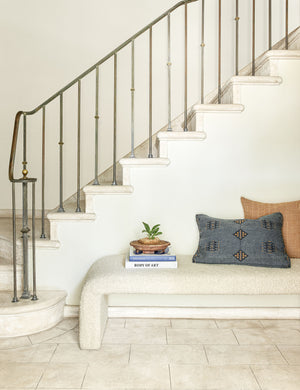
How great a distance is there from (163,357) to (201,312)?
69cm

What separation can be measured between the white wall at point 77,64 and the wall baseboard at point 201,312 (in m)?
1.59

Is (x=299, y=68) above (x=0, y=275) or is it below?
above

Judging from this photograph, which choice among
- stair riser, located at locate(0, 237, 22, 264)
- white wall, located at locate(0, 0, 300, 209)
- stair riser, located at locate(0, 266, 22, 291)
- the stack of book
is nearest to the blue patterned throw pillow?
the stack of book

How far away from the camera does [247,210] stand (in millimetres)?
2799

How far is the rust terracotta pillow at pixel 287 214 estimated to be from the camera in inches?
104

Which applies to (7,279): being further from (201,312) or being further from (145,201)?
(201,312)

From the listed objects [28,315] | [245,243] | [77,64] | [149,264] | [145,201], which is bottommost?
Answer: [28,315]

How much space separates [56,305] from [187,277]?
95 cm

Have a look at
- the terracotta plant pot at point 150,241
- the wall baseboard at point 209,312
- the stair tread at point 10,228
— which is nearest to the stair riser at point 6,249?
the stair tread at point 10,228

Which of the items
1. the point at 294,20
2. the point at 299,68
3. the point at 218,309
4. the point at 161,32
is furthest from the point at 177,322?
the point at 294,20

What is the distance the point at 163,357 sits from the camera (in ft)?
7.19

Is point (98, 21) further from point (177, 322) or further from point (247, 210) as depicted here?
point (177, 322)

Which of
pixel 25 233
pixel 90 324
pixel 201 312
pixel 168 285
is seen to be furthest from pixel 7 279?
pixel 201 312

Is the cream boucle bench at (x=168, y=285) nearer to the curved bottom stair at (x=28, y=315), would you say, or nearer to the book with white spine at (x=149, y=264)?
the book with white spine at (x=149, y=264)
